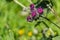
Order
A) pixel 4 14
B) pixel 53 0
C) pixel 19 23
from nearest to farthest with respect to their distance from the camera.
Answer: pixel 53 0 < pixel 4 14 < pixel 19 23

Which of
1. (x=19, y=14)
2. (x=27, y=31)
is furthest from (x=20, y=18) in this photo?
(x=27, y=31)

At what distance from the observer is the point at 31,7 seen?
2.26 m

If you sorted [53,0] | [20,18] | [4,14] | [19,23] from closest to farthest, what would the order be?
[53,0]
[4,14]
[19,23]
[20,18]

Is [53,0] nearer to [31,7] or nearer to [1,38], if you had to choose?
[31,7]

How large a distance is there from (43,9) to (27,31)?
1.93 m

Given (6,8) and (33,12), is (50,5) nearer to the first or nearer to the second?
(33,12)

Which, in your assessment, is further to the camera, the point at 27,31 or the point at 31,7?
the point at 27,31

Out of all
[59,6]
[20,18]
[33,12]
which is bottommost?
[20,18]

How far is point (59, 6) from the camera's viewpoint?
4590mm

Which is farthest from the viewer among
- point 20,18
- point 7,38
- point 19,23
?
point 20,18

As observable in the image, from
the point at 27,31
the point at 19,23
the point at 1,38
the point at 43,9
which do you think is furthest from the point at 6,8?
the point at 43,9

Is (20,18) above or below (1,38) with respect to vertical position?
below

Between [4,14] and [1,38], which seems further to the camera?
[4,14]

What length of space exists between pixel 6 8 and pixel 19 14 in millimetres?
453
